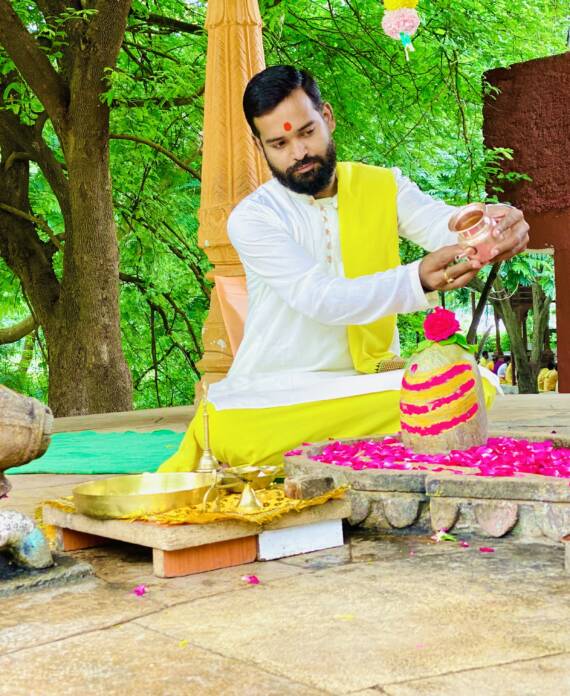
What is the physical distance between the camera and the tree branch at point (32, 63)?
7406 millimetres

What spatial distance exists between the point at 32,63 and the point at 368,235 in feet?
15.1

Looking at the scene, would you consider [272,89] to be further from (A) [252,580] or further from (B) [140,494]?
(A) [252,580]

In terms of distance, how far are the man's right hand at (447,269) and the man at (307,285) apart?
231 millimetres

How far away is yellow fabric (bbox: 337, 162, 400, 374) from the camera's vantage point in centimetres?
389

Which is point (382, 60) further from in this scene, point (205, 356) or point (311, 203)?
point (311, 203)

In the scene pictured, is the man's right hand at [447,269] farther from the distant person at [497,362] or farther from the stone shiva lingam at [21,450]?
the distant person at [497,362]

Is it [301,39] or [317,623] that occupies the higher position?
[301,39]

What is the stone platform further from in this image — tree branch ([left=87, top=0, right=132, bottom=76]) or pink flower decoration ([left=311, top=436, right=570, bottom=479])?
tree branch ([left=87, top=0, right=132, bottom=76])

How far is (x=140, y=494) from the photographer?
8.32ft

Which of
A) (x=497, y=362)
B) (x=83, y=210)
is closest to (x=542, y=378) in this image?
(x=497, y=362)

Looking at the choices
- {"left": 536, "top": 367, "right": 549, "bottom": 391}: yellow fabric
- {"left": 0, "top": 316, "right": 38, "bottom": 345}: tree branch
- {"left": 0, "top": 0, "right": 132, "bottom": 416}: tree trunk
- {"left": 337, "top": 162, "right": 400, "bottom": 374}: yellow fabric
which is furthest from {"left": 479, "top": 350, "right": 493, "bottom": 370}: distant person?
{"left": 0, "top": 316, "right": 38, "bottom": 345}: tree branch

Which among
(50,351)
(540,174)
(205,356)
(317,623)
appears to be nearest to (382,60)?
(540,174)

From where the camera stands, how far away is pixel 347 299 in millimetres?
3359

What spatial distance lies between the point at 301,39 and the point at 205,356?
15.1 feet
